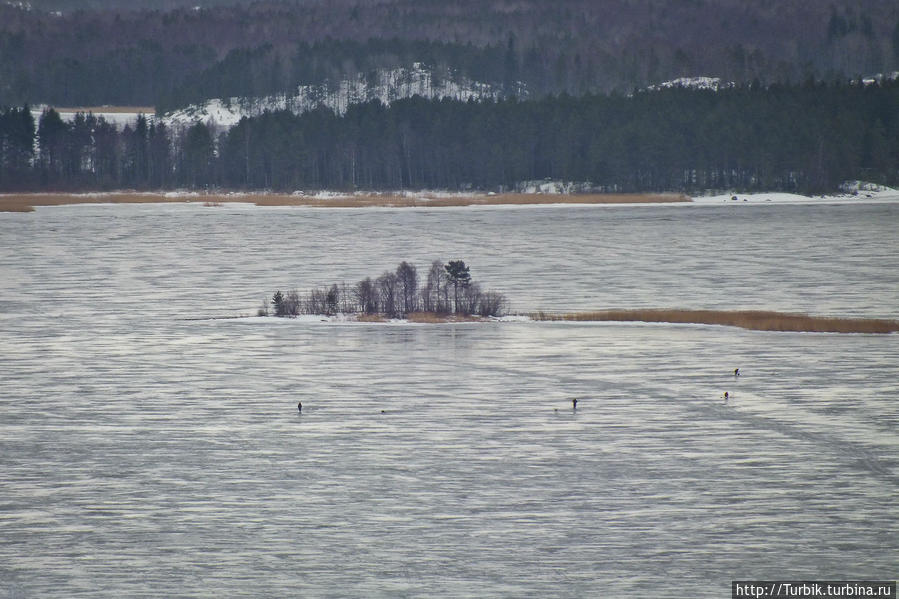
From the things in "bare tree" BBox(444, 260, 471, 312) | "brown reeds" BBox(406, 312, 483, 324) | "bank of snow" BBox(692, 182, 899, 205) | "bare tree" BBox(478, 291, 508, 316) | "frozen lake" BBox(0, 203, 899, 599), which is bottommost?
"frozen lake" BBox(0, 203, 899, 599)

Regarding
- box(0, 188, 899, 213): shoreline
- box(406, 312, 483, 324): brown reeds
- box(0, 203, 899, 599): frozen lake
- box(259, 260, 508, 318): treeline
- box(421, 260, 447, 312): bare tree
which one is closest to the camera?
box(0, 203, 899, 599): frozen lake

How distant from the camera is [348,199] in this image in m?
180

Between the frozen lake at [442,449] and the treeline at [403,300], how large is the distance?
1751 mm

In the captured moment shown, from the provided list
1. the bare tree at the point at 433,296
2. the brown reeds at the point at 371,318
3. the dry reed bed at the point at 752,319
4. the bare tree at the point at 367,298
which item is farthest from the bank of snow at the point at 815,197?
the brown reeds at the point at 371,318

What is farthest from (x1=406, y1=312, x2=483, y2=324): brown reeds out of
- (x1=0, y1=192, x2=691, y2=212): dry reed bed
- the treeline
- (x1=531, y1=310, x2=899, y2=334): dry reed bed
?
(x1=0, y1=192, x2=691, y2=212): dry reed bed

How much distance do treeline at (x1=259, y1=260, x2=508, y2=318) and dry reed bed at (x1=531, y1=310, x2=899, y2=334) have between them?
354 cm

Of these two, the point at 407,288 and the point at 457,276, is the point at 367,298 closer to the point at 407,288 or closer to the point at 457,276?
the point at 407,288

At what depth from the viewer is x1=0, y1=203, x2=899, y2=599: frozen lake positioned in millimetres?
21844

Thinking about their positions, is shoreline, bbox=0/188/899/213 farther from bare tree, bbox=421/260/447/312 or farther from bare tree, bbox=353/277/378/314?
bare tree, bbox=353/277/378/314

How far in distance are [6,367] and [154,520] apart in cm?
1936

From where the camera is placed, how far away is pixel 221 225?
126m

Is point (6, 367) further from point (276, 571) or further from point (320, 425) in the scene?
point (276, 571)

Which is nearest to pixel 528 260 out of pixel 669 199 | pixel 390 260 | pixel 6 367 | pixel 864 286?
pixel 390 260

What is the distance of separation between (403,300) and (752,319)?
14830 millimetres
